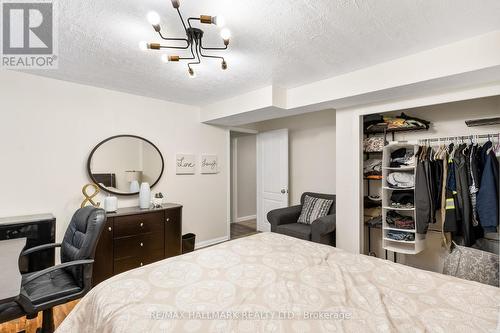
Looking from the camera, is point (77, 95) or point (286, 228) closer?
point (77, 95)

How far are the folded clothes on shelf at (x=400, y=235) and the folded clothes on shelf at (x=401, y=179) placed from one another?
53 cm

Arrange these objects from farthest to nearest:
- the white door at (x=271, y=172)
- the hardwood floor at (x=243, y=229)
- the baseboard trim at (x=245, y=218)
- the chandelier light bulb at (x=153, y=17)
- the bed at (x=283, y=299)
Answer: the baseboard trim at (x=245, y=218), the hardwood floor at (x=243, y=229), the white door at (x=271, y=172), the chandelier light bulb at (x=153, y=17), the bed at (x=283, y=299)

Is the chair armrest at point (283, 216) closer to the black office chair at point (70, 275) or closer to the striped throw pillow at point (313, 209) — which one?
the striped throw pillow at point (313, 209)

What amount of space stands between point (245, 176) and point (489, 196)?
4.79 meters

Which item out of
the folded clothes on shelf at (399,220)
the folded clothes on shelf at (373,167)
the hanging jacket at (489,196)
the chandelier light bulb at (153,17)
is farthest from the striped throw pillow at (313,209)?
A: the chandelier light bulb at (153,17)

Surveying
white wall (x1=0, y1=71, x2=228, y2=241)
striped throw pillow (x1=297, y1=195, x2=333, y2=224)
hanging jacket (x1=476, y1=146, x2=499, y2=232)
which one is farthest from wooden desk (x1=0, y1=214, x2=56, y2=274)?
hanging jacket (x1=476, y1=146, x2=499, y2=232)

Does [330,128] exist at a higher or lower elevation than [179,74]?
lower

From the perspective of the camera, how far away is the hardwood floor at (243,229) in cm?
503

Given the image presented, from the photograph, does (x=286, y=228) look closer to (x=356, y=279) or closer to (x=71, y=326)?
(x=356, y=279)

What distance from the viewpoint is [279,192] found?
462 centimetres

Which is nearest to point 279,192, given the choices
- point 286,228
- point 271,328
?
point 286,228

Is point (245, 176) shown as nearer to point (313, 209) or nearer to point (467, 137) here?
point (313, 209)

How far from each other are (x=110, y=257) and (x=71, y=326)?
161 cm

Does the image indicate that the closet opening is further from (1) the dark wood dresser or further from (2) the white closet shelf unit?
(1) the dark wood dresser
